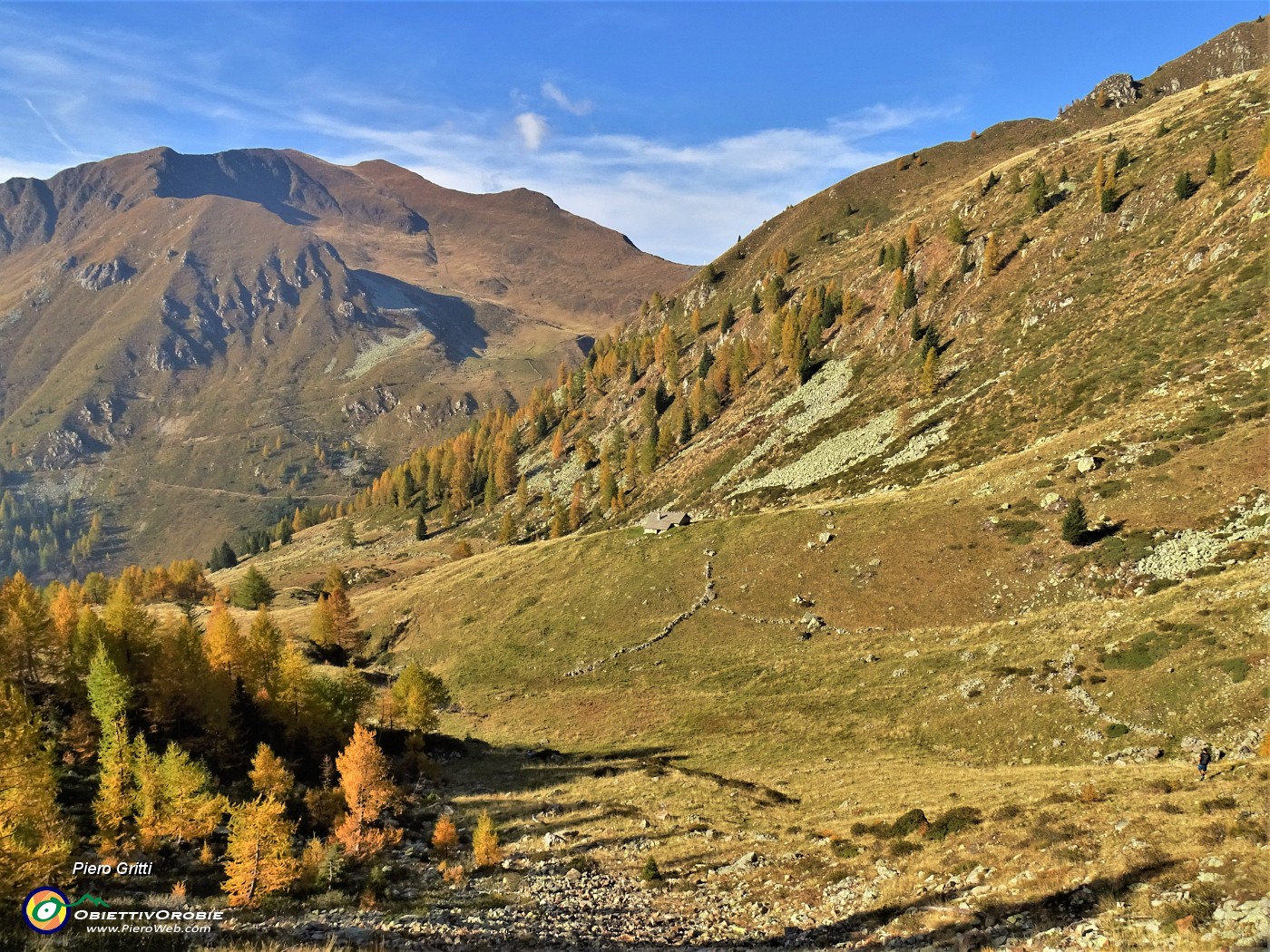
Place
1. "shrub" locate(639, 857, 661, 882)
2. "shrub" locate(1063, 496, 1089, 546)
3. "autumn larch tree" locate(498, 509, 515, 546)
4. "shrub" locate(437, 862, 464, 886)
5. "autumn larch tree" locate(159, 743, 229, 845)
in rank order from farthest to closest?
1. "autumn larch tree" locate(498, 509, 515, 546)
2. "shrub" locate(1063, 496, 1089, 546)
3. "autumn larch tree" locate(159, 743, 229, 845)
4. "shrub" locate(437, 862, 464, 886)
5. "shrub" locate(639, 857, 661, 882)

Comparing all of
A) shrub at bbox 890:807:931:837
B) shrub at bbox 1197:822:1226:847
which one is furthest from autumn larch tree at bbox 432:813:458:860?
shrub at bbox 1197:822:1226:847

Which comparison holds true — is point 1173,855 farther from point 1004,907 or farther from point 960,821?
point 960,821

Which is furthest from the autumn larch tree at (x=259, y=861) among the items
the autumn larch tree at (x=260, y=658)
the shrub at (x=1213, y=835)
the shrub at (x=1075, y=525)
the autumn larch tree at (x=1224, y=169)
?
the autumn larch tree at (x=1224, y=169)

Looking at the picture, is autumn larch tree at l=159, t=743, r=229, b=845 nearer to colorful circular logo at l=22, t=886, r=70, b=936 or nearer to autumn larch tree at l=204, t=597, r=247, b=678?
colorful circular logo at l=22, t=886, r=70, b=936

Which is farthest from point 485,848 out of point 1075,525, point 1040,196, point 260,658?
point 1040,196

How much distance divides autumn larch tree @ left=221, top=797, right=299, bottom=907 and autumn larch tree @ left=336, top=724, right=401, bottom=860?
7.60m

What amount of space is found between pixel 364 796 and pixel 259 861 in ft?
38.5

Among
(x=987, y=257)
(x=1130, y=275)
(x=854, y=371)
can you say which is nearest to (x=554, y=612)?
(x=854, y=371)

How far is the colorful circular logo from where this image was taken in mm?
20172

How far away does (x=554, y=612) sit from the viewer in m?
94.9

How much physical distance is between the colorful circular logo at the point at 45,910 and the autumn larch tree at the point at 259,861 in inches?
369

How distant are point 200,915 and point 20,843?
7.81 m

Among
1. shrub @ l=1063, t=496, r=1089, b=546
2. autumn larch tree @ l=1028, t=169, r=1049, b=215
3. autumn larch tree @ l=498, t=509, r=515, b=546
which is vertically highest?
autumn larch tree @ l=1028, t=169, r=1049, b=215

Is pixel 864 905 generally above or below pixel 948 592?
below
